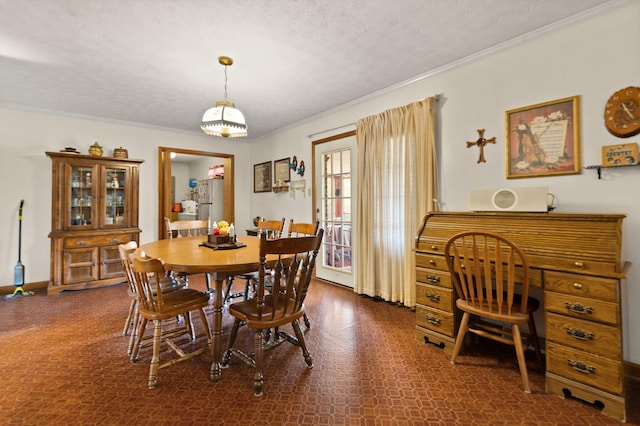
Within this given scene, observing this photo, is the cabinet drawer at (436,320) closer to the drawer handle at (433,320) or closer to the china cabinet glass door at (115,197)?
the drawer handle at (433,320)

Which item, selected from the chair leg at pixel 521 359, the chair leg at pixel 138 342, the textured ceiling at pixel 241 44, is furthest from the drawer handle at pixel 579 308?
the chair leg at pixel 138 342

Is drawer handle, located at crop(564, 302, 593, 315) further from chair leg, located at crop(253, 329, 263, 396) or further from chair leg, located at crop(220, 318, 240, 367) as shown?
chair leg, located at crop(220, 318, 240, 367)

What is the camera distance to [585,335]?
1.62m

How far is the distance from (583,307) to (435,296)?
0.88 meters

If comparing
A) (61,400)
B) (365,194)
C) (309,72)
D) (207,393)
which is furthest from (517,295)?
(61,400)

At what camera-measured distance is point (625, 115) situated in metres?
1.92

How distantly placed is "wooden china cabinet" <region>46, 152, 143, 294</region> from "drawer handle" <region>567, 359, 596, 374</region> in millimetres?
4946

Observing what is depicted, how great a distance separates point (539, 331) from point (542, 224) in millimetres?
973

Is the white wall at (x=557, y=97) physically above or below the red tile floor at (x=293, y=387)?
above

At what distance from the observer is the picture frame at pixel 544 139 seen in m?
2.16

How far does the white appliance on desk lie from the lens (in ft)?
20.5

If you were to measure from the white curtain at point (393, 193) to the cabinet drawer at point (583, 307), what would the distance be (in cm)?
134

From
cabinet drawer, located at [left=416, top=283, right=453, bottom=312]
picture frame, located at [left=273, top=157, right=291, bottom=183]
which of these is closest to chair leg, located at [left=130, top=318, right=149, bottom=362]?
cabinet drawer, located at [left=416, top=283, right=453, bottom=312]

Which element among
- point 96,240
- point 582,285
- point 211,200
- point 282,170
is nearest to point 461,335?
point 582,285
